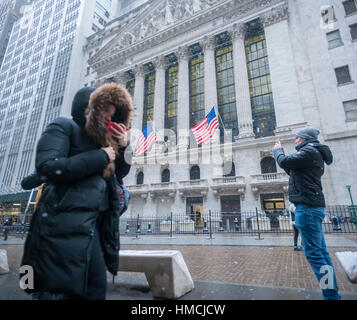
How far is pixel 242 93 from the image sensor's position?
71.3 ft

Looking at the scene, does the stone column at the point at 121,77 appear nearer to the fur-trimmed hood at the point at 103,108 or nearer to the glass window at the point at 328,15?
the glass window at the point at 328,15

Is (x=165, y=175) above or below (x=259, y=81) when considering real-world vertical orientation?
below

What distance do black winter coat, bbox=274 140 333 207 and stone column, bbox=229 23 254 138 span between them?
18299 mm

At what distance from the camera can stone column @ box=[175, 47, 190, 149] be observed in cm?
2361

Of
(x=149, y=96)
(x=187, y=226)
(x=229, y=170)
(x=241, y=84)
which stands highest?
(x=149, y=96)

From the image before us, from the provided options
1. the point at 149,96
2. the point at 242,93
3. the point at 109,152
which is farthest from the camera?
the point at 149,96

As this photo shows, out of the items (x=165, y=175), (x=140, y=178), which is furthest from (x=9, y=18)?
(x=165, y=175)

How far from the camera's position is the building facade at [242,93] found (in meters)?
18.0

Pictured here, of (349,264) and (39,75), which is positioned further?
(39,75)

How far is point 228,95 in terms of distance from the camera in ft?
79.8

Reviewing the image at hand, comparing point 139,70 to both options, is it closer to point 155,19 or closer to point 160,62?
point 160,62

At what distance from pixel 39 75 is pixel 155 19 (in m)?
34.0
